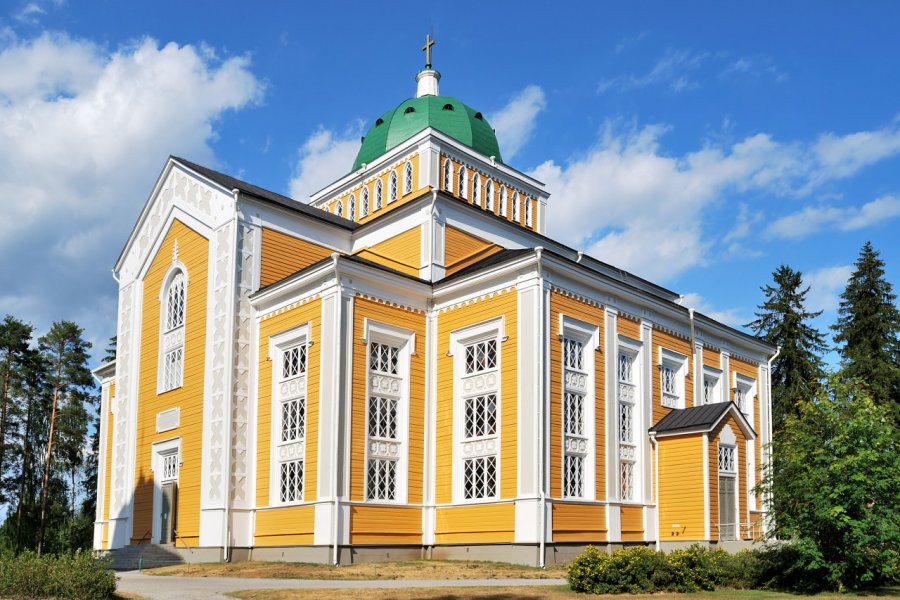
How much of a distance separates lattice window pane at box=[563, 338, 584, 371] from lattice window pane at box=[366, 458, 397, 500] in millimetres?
6088

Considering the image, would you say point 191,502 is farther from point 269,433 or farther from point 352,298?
point 352,298

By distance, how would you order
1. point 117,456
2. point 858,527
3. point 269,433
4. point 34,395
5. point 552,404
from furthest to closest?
point 34,395, point 117,456, point 269,433, point 552,404, point 858,527

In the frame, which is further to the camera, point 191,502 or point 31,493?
point 31,493

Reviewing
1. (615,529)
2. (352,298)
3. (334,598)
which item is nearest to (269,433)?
(352,298)

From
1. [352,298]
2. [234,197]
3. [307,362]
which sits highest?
[234,197]

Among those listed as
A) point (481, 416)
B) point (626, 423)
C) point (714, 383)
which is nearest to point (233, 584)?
point (481, 416)

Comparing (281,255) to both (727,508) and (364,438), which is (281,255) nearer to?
(364,438)

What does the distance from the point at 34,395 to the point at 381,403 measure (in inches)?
1162

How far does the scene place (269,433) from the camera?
2736cm

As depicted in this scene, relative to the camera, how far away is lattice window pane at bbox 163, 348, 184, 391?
3098cm

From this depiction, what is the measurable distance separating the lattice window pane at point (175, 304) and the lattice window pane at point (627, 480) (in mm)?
16182

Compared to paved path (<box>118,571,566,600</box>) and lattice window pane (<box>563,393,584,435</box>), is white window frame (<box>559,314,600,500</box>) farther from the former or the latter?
paved path (<box>118,571,566,600</box>)

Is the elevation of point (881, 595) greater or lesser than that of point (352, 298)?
lesser

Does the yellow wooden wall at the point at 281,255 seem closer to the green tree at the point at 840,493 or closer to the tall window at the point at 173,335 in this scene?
the tall window at the point at 173,335
